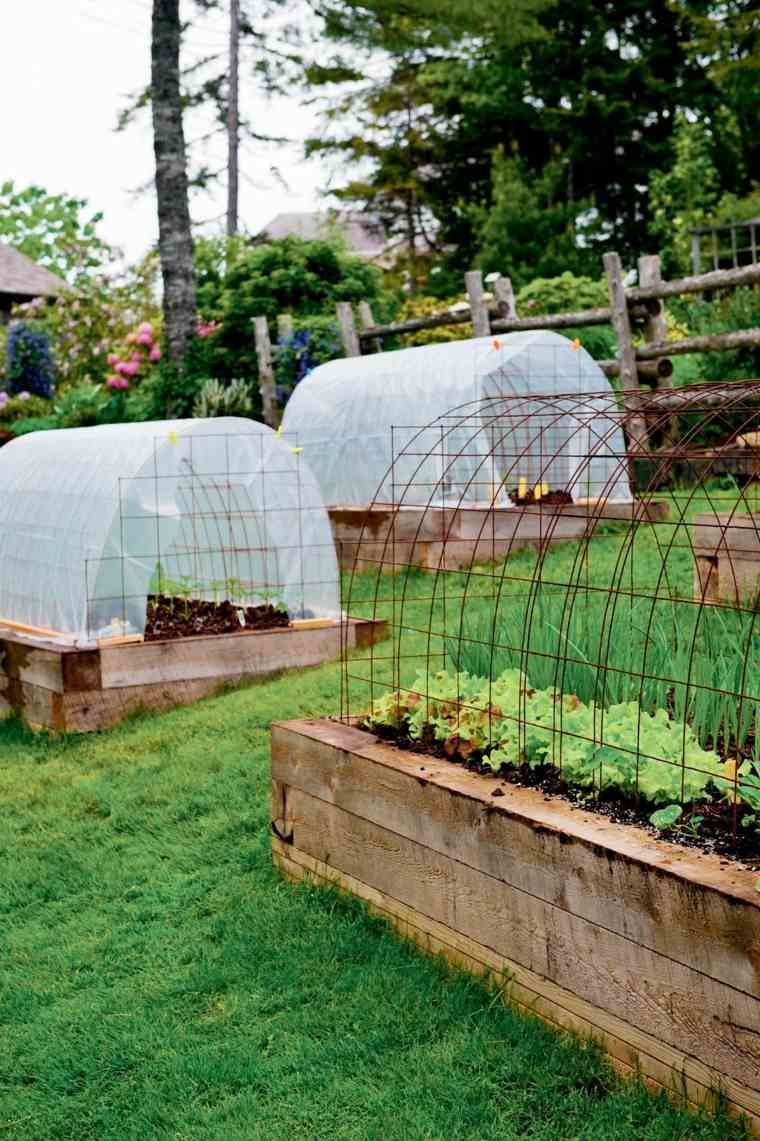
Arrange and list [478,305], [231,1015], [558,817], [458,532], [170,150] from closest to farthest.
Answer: [558,817] < [231,1015] < [458,532] < [478,305] < [170,150]

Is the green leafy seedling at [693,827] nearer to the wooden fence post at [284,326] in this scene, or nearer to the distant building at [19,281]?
the wooden fence post at [284,326]

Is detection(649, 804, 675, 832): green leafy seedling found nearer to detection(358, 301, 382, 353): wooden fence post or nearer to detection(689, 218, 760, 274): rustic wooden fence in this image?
detection(358, 301, 382, 353): wooden fence post

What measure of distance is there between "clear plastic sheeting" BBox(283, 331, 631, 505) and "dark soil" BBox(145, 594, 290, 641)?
2.35 metres

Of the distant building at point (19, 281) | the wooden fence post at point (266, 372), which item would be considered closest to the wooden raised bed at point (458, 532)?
the wooden fence post at point (266, 372)

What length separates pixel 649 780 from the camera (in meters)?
3.12

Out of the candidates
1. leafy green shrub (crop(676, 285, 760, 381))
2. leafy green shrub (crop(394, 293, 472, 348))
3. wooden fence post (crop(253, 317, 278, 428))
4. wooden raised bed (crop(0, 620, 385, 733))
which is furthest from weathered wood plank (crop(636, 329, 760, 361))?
leafy green shrub (crop(394, 293, 472, 348))

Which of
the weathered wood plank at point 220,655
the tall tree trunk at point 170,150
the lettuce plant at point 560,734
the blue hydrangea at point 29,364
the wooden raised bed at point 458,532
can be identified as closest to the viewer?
the lettuce plant at point 560,734

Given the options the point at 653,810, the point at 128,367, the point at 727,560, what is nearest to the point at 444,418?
the point at 727,560

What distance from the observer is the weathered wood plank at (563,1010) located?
2553 millimetres

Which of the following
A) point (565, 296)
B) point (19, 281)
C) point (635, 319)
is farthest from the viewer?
point (19, 281)

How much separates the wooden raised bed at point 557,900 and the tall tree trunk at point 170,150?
9195 mm

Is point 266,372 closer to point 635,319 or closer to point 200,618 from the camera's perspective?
point 635,319

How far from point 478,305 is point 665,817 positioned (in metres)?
8.92

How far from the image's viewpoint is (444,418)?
9.43m
